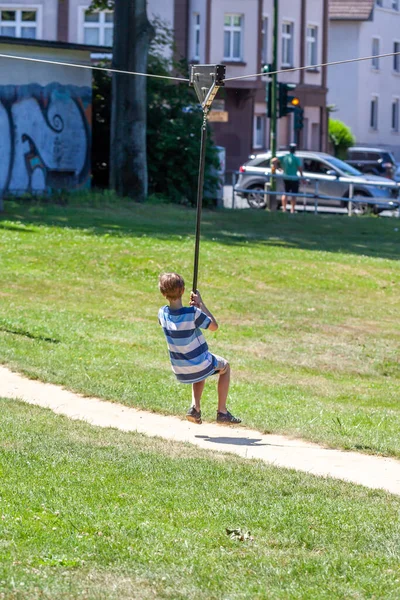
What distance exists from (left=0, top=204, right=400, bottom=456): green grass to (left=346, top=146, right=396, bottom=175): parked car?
2358cm

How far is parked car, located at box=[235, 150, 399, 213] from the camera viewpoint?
1232 inches

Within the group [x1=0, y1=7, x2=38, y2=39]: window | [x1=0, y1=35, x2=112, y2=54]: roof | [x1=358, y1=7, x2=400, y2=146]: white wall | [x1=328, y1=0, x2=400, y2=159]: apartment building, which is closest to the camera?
[x1=0, y1=35, x2=112, y2=54]: roof

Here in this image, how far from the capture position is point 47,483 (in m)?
6.68

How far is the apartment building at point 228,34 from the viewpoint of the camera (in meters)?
49.2

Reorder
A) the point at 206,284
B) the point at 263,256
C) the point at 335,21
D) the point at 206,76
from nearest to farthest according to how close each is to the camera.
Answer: the point at 206,76 → the point at 206,284 → the point at 263,256 → the point at 335,21

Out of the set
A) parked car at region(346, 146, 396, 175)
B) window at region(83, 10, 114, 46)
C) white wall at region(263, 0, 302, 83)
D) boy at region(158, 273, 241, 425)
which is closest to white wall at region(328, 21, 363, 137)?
white wall at region(263, 0, 302, 83)

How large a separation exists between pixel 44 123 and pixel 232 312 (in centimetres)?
1276

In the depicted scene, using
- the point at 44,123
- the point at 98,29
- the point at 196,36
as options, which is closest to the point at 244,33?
the point at 196,36

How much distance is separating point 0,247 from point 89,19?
32299 mm

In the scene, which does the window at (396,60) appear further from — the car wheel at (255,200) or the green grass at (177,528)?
the green grass at (177,528)

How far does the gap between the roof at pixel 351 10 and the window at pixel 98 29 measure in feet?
52.8

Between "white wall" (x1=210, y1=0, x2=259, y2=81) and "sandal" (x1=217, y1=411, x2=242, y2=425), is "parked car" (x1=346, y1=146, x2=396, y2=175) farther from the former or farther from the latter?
"sandal" (x1=217, y1=411, x2=242, y2=425)

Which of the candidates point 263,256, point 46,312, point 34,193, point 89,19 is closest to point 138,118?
point 34,193

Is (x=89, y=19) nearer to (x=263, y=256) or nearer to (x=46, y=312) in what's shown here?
(x=263, y=256)
